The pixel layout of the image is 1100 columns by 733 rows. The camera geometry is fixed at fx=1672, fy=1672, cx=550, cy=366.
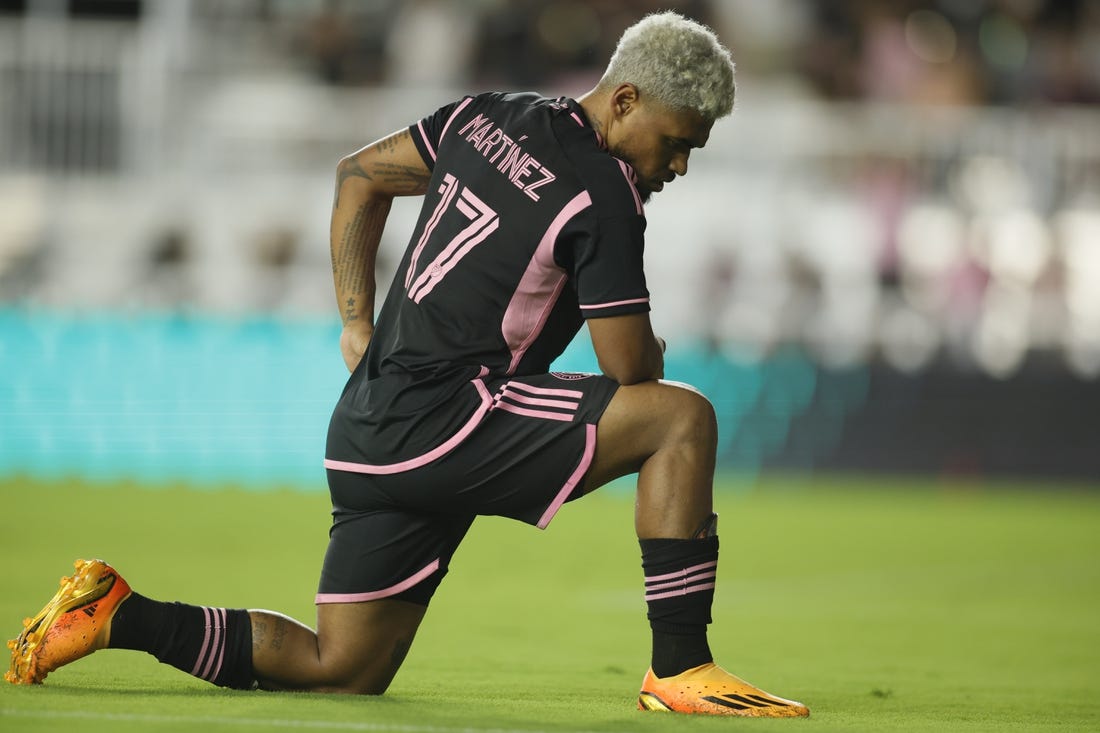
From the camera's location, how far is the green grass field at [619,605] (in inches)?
154

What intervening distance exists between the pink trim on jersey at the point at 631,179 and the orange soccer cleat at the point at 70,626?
5.01 feet

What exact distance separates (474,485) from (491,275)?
0.50 metres

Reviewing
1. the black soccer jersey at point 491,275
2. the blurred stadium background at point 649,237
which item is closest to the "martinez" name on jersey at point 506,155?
the black soccer jersey at point 491,275

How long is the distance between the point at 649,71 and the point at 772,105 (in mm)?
10613

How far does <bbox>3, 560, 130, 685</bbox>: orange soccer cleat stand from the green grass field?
0.25ft

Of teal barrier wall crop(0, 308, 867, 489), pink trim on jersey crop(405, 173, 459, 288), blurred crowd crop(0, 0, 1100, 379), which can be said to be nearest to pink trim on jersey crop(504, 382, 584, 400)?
pink trim on jersey crop(405, 173, 459, 288)

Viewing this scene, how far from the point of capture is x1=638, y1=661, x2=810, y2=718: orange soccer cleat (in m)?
3.90

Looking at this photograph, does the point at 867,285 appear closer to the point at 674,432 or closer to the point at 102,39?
the point at 102,39

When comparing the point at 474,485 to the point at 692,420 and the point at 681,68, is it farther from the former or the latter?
the point at 681,68

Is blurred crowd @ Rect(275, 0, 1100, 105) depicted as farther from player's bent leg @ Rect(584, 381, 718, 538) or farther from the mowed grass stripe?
the mowed grass stripe

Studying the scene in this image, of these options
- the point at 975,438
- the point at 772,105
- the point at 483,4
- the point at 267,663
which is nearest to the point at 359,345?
the point at 267,663

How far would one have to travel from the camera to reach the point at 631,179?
395cm

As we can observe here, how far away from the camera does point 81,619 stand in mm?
3953

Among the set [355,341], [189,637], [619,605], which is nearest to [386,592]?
[189,637]
